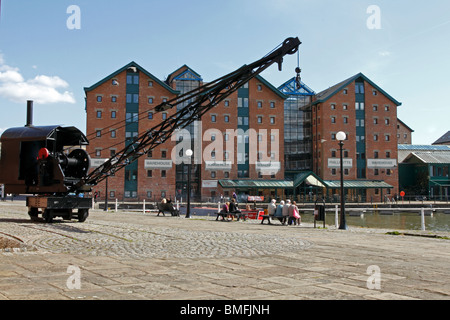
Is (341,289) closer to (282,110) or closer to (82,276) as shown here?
(82,276)

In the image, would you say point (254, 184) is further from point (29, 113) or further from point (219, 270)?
point (219, 270)

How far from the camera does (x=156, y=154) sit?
64.8m

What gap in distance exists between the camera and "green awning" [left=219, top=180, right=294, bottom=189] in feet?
215

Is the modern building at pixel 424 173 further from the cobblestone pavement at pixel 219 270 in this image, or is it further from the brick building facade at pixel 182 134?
the cobblestone pavement at pixel 219 270

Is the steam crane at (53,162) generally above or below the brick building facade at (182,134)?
below

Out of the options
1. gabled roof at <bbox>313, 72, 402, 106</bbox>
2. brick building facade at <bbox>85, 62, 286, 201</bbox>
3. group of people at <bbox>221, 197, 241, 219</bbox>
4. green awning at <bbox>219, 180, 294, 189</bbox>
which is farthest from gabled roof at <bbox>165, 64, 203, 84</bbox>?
group of people at <bbox>221, 197, 241, 219</bbox>

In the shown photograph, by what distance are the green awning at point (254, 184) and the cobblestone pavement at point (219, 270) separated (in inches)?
2121

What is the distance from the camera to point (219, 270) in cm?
736

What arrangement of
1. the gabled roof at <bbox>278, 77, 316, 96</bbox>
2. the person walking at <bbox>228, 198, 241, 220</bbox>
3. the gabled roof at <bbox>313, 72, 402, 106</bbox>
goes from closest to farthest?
the person walking at <bbox>228, 198, 241, 220</bbox> → the gabled roof at <bbox>313, 72, 402, 106</bbox> → the gabled roof at <bbox>278, 77, 316, 96</bbox>

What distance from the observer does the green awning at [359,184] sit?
69100mm

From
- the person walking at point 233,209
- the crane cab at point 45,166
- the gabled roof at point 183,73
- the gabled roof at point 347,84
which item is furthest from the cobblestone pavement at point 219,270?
the gabled roof at point 347,84

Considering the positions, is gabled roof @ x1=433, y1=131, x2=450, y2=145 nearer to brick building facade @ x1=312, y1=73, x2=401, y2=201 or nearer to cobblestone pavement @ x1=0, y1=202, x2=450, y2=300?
brick building facade @ x1=312, y1=73, x2=401, y2=201

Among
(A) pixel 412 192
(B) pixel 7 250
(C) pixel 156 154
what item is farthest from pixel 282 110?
(B) pixel 7 250

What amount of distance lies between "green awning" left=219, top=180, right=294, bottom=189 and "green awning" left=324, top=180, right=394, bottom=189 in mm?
6700
